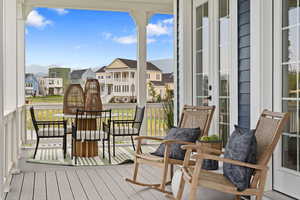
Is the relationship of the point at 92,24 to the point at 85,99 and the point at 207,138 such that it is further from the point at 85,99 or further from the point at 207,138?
the point at 207,138

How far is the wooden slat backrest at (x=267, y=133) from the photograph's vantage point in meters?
2.92

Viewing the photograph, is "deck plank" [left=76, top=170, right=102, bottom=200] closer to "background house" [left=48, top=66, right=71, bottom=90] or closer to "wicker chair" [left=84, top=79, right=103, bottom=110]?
"wicker chair" [left=84, top=79, right=103, bottom=110]

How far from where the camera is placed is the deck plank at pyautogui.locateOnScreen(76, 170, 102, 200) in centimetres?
403

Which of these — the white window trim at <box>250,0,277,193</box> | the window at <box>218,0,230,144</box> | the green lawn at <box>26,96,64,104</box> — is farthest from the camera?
the green lawn at <box>26,96,64,104</box>

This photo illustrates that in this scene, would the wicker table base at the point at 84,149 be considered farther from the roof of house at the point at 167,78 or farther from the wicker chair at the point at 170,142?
the roof of house at the point at 167,78

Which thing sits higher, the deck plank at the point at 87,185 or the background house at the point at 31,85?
the background house at the point at 31,85

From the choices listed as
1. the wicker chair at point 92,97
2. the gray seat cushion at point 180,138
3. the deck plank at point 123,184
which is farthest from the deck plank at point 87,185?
the wicker chair at point 92,97

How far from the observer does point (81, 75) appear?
924cm

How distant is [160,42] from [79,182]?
784 cm

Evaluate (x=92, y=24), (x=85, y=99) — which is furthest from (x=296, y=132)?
(x=92, y=24)

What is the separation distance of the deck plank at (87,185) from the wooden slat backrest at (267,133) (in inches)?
72.2

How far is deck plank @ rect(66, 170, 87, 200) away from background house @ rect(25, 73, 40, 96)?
3.97m

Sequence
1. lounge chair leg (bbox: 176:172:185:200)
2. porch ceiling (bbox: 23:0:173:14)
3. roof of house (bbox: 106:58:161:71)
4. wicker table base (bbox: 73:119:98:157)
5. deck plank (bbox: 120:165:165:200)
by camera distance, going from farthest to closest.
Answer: roof of house (bbox: 106:58:161:71)
porch ceiling (bbox: 23:0:173:14)
wicker table base (bbox: 73:119:98:157)
deck plank (bbox: 120:165:165:200)
lounge chair leg (bbox: 176:172:185:200)

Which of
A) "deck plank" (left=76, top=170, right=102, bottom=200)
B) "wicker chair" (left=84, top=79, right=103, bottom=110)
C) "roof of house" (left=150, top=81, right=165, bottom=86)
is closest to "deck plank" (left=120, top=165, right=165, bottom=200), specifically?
"deck plank" (left=76, top=170, right=102, bottom=200)
